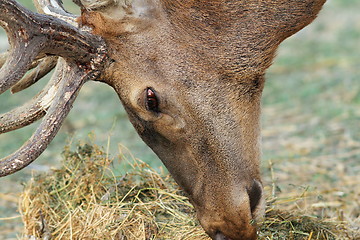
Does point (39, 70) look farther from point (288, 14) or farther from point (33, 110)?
point (288, 14)

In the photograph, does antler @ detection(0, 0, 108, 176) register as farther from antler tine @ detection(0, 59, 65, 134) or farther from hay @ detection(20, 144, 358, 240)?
hay @ detection(20, 144, 358, 240)

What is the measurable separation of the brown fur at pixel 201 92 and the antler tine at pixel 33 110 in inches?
11.1

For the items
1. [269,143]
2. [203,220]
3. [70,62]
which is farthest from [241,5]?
[269,143]

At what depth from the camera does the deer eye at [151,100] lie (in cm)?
332

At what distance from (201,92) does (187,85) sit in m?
0.09

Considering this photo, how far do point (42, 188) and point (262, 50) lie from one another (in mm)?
1688

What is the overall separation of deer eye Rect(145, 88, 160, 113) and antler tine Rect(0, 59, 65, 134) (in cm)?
50

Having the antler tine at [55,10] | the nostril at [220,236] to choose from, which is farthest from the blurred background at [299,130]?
the antler tine at [55,10]

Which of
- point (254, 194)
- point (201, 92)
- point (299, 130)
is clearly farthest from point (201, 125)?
point (299, 130)

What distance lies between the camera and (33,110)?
3.40 meters

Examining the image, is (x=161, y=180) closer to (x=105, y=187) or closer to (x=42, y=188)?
(x=105, y=187)

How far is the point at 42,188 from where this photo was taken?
4035mm

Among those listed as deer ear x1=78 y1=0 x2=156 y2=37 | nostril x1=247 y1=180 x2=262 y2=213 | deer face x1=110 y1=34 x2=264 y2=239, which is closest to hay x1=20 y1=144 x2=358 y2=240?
nostril x1=247 y1=180 x2=262 y2=213

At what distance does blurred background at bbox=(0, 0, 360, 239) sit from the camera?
458cm
